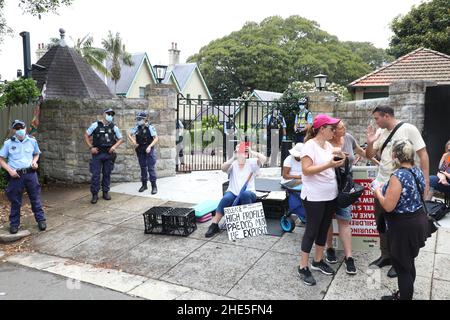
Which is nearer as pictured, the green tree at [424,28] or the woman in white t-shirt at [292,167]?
the woman in white t-shirt at [292,167]

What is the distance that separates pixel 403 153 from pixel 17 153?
545 centimetres

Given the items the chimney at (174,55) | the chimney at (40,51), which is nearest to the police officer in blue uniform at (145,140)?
the chimney at (40,51)

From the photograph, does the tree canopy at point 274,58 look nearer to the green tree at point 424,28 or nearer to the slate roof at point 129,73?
the slate roof at point 129,73

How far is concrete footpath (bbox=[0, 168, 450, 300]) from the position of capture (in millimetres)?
4125

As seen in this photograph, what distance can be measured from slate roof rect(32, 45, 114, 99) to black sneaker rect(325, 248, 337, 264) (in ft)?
50.7

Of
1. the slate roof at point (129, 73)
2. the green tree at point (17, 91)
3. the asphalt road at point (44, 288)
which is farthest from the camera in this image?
the slate roof at point (129, 73)

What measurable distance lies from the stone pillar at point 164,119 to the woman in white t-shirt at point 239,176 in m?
4.07

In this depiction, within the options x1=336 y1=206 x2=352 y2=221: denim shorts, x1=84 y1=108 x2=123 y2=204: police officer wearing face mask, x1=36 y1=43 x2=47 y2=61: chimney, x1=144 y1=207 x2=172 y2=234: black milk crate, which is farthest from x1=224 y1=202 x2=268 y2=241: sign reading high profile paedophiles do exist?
x1=36 y1=43 x2=47 y2=61: chimney

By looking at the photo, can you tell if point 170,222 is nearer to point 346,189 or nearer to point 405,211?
point 346,189

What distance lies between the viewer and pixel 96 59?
34.5m

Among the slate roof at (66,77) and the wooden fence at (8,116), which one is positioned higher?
the slate roof at (66,77)

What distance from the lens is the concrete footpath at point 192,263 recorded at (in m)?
4.12

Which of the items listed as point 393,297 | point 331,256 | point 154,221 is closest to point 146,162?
point 154,221
